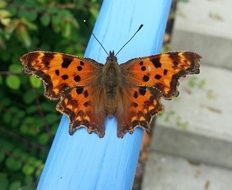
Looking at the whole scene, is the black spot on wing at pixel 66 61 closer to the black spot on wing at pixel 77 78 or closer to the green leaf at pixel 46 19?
the black spot on wing at pixel 77 78

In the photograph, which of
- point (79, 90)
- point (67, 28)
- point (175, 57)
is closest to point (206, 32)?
point (67, 28)

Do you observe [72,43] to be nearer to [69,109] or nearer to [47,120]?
[47,120]

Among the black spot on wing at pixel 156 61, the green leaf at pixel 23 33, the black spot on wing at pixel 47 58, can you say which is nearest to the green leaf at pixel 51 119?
the green leaf at pixel 23 33

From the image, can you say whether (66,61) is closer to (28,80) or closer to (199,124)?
(28,80)

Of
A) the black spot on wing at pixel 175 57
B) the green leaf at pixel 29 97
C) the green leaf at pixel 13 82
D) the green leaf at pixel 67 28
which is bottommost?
the green leaf at pixel 13 82

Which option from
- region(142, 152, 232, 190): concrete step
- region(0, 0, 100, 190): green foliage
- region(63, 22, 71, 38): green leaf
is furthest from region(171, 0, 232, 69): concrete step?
region(63, 22, 71, 38): green leaf

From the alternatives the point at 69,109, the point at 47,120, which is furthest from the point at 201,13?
the point at 69,109
